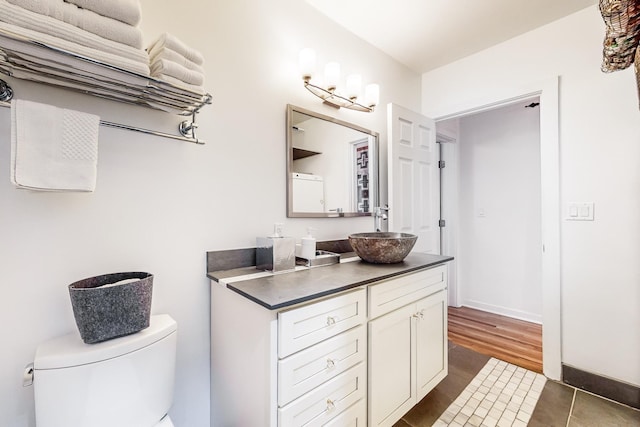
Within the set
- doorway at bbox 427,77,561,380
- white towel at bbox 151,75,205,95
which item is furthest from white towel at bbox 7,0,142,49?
doorway at bbox 427,77,561,380

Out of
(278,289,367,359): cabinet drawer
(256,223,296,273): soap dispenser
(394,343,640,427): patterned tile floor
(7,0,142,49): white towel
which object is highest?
(7,0,142,49): white towel

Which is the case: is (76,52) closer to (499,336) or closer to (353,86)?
(353,86)

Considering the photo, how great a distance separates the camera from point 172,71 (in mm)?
999

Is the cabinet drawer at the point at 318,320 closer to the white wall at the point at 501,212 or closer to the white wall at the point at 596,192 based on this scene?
the white wall at the point at 596,192

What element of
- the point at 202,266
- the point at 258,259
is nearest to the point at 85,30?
the point at 202,266

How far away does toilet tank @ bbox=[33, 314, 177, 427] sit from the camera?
2.58 ft

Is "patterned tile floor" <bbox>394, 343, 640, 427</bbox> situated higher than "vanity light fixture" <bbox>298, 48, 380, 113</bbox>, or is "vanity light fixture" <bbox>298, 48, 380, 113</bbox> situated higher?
"vanity light fixture" <bbox>298, 48, 380, 113</bbox>

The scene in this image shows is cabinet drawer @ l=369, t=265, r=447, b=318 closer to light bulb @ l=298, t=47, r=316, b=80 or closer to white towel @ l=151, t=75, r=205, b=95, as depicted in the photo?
white towel @ l=151, t=75, r=205, b=95

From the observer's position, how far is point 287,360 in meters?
0.94

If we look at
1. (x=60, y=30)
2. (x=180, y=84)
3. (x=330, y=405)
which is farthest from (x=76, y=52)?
(x=330, y=405)

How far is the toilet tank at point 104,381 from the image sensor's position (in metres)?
0.79

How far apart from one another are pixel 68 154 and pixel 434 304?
1.79 metres

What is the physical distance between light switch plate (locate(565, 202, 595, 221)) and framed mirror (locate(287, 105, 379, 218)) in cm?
126

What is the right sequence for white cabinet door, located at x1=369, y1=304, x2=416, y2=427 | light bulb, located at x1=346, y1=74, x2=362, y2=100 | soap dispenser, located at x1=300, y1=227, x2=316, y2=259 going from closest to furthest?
1. white cabinet door, located at x1=369, y1=304, x2=416, y2=427
2. soap dispenser, located at x1=300, y1=227, x2=316, y2=259
3. light bulb, located at x1=346, y1=74, x2=362, y2=100
